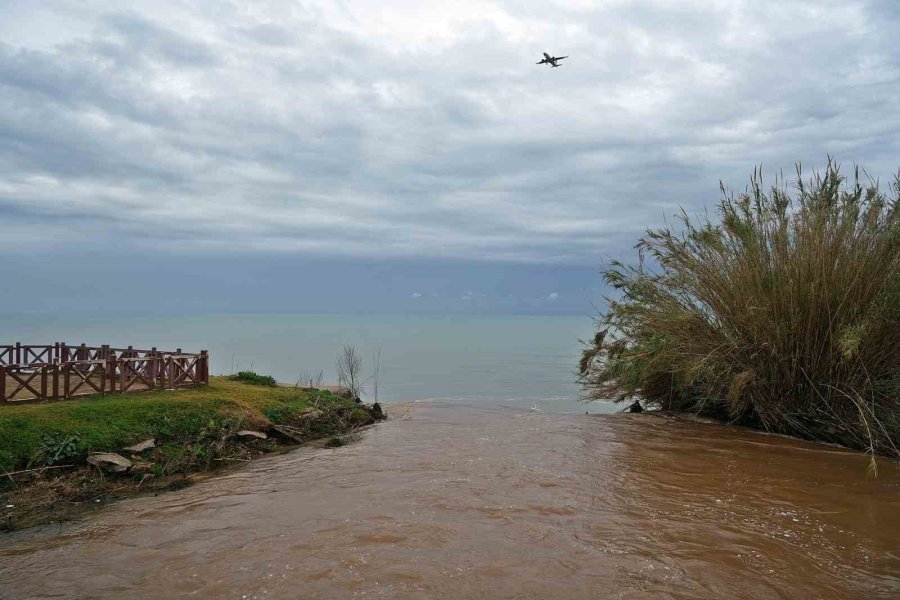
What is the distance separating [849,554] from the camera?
284 inches

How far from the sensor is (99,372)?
1555 centimetres

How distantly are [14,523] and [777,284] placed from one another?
14681mm

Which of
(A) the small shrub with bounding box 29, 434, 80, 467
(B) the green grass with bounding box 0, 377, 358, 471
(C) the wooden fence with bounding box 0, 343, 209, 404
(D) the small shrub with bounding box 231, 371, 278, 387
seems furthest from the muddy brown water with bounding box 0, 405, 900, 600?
(D) the small shrub with bounding box 231, 371, 278, 387

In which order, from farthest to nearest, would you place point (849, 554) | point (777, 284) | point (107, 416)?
1. point (777, 284)
2. point (107, 416)
3. point (849, 554)

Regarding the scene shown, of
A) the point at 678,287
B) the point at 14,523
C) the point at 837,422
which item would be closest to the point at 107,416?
the point at 14,523

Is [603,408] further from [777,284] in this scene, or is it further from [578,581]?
[578,581]

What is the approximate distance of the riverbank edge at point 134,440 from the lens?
9.48 m

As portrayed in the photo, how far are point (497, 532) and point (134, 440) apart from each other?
756 cm

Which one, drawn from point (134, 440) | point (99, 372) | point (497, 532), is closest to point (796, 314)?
point (497, 532)

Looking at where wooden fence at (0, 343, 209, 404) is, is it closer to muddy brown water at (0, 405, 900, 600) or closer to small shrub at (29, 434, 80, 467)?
small shrub at (29, 434, 80, 467)

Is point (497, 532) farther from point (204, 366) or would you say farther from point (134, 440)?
point (204, 366)

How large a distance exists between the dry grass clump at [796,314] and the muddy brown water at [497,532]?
1.32 m

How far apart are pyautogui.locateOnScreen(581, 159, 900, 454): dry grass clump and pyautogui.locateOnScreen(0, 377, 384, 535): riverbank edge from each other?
31.6 feet

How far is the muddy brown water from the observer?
21.4 feet
